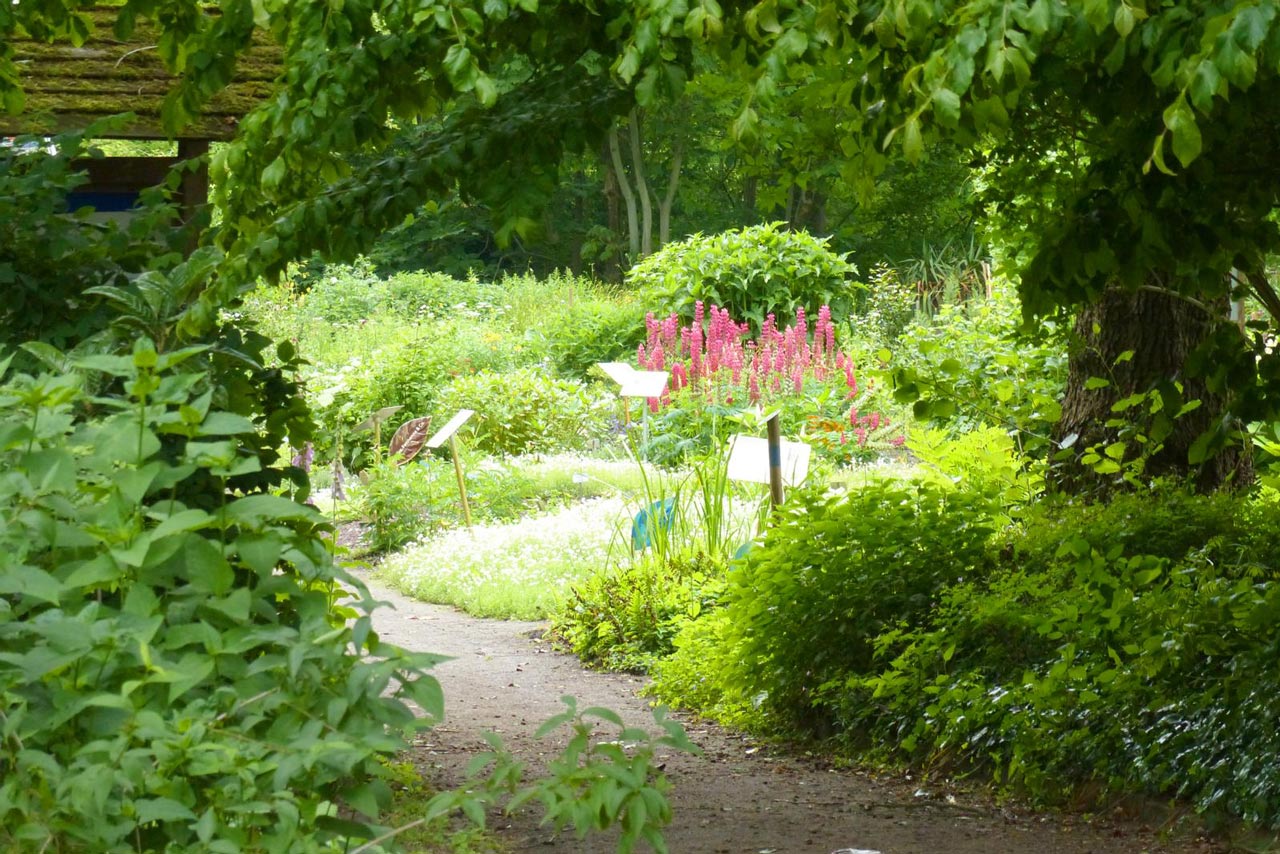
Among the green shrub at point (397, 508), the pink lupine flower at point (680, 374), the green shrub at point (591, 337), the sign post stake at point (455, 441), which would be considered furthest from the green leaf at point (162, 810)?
the green shrub at point (591, 337)

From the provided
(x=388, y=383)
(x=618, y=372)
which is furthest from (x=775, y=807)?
(x=388, y=383)

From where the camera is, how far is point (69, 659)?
6.50 feet

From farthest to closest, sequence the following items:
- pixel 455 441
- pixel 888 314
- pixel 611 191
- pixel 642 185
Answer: pixel 611 191 → pixel 642 185 → pixel 888 314 → pixel 455 441

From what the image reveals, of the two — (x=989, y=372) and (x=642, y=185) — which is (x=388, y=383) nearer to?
(x=989, y=372)

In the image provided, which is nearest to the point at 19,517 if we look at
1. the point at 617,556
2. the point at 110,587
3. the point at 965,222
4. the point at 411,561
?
the point at 110,587

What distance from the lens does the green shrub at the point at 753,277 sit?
17.8 meters

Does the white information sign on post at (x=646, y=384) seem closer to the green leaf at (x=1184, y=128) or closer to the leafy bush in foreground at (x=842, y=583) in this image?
the leafy bush in foreground at (x=842, y=583)

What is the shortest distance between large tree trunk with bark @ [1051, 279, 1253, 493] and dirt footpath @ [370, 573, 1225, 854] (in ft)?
7.04

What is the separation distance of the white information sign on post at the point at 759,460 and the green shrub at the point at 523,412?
6.37 metres

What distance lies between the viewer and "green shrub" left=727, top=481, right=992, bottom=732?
5.82 metres

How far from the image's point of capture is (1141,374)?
670 cm

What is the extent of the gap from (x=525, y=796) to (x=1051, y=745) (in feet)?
10.2

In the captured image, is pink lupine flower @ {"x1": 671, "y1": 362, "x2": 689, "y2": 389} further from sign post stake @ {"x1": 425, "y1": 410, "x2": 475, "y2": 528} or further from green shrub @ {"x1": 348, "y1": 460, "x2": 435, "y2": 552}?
green shrub @ {"x1": 348, "y1": 460, "x2": 435, "y2": 552}

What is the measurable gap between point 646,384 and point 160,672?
7593mm
